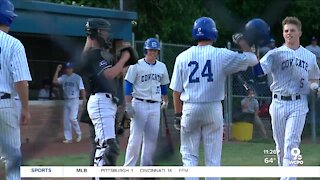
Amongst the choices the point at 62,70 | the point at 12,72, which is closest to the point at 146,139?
the point at 12,72

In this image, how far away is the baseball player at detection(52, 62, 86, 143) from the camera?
32.1ft

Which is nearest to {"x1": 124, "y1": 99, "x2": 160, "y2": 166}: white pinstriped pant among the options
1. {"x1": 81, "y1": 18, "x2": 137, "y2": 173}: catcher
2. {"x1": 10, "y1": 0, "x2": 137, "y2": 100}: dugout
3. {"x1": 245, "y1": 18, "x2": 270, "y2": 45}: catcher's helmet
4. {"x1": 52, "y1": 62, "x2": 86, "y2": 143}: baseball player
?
{"x1": 10, "y1": 0, "x2": 137, "y2": 100}: dugout

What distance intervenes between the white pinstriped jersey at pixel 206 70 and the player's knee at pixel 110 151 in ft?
2.26

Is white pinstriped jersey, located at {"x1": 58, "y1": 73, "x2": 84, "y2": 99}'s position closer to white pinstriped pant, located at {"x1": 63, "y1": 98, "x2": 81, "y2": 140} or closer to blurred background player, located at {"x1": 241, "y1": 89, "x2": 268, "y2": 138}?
white pinstriped pant, located at {"x1": 63, "y1": 98, "x2": 81, "y2": 140}

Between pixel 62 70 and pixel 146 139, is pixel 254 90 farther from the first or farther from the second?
pixel 146 139

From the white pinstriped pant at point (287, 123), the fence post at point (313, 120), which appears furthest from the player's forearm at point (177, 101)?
the fence post at point (313, 120)

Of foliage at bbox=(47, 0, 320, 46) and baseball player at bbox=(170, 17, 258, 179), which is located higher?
foliage at bbox=(47, 0, 320, 46)

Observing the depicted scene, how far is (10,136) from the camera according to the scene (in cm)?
504

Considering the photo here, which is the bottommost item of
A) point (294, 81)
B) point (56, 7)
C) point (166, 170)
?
point (166, 170)

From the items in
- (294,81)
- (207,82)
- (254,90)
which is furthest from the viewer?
(254,90)

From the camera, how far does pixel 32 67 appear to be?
1034cm

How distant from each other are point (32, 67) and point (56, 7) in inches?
175

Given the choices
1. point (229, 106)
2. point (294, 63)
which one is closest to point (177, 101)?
point (294, 63)

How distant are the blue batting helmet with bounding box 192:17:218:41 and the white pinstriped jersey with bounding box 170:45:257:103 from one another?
0.08 meters
